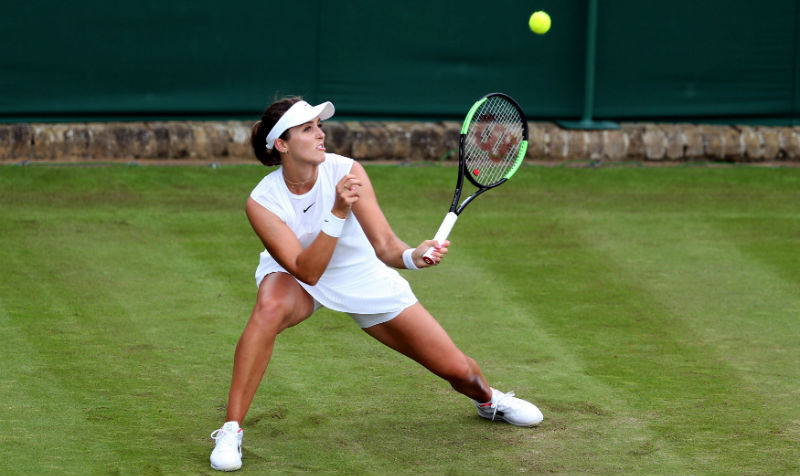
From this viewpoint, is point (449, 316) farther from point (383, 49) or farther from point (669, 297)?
point (383, 49)

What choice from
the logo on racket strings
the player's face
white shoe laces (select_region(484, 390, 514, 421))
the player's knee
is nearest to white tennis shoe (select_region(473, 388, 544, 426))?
white shoe laces (select_region(484, 390, 514, 421))

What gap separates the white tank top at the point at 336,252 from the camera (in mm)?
4891

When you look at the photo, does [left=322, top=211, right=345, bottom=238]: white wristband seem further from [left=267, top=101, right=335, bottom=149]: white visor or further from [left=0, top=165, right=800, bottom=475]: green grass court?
[left=0, top=165, right=800, bottom=475]: green grass court

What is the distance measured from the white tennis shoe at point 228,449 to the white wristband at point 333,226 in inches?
30.7

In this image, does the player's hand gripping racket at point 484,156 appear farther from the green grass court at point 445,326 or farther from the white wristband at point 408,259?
the green grass court at point 445,326

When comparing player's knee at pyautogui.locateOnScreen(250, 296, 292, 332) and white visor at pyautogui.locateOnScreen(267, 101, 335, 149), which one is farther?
white visor at pyautogui.locateOnScreen(267, 101, 335, 149)

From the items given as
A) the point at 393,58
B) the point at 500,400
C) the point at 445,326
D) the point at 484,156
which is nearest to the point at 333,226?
the point at 500,400

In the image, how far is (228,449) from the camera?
15.3 feet

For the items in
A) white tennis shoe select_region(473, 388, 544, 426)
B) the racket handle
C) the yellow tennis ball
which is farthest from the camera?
the yellow tennis ball

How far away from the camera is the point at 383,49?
10898 mm

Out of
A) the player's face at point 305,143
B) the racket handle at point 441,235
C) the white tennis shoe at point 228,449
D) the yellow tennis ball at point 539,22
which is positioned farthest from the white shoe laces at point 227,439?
the yellow tennis ball at point 539,22

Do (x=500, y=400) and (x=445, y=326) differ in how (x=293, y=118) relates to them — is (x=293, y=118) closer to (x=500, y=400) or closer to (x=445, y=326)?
(x=500, y=400)

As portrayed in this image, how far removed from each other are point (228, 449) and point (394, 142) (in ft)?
20.8

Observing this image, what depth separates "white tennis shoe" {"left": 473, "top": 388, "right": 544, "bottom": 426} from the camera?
17.0ft
